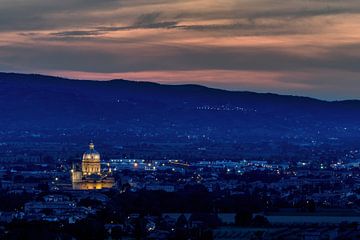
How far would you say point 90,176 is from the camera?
330ft

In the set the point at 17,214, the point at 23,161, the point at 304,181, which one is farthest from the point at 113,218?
the point at 23,161

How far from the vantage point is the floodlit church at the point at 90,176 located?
323 feet

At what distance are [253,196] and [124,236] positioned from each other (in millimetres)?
28861

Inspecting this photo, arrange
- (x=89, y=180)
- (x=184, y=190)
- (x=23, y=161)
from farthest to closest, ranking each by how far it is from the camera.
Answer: (x=23, y=161), (x=89, y=180), (x=184, y=190)

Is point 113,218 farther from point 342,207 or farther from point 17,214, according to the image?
point 342,207

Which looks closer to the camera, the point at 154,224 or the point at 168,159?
the point at 154,224

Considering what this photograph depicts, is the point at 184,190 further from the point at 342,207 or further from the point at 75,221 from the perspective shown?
the point at 75,221

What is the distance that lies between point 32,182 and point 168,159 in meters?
48.7

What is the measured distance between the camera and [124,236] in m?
53.6

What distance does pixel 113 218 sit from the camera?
62.2 metres

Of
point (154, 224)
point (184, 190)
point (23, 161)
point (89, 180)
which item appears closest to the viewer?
point (154, 224)

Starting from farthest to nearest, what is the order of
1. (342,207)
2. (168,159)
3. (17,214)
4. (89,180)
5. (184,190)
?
(168,159) < (89,180) < (184,190) < (342,207) < (17,214)

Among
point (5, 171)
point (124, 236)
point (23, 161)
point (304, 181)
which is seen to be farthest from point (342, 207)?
point (23, 161)

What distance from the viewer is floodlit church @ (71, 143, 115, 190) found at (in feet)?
323
